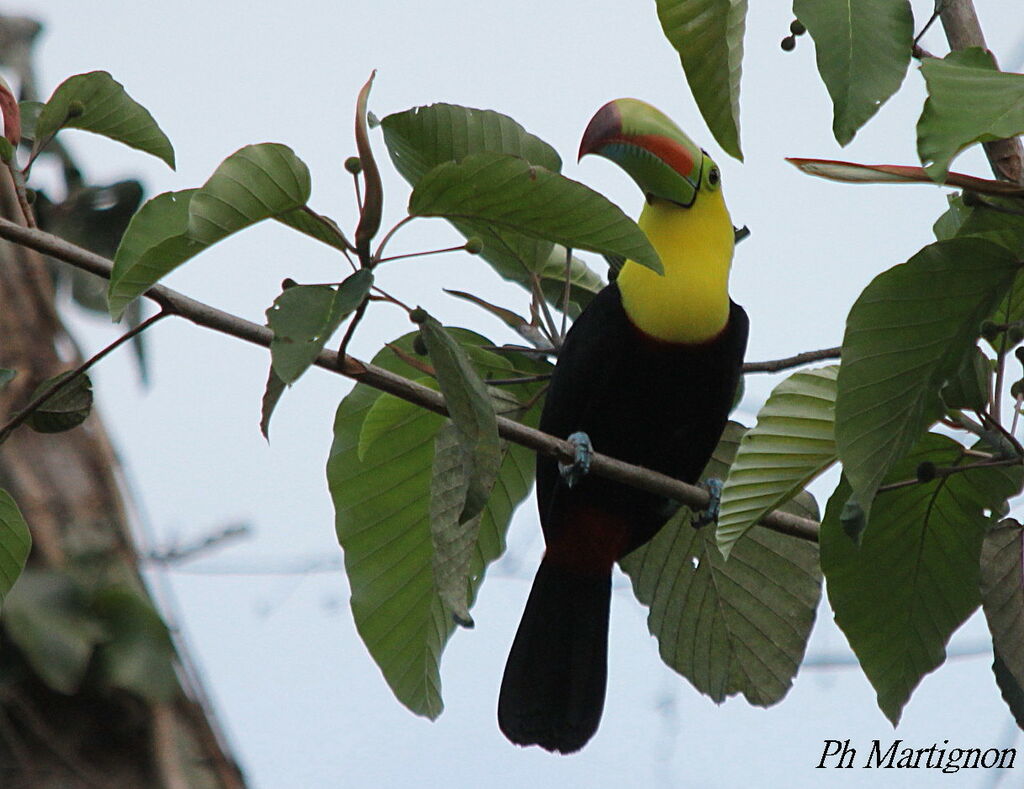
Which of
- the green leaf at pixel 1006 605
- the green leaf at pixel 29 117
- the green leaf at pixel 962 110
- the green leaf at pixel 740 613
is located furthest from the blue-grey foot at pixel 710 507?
the green leaf at pixel 29 117

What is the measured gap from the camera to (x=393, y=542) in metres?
2.17

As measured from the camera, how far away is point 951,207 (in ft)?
6.98

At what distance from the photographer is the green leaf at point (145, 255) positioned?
4.64 feet

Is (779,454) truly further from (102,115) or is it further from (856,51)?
(102,115)

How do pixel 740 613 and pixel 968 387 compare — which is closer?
pixel 968 387

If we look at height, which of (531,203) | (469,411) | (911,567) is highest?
(531,203)

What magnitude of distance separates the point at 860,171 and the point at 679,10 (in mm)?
417

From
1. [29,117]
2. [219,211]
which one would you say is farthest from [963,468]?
[29,117]

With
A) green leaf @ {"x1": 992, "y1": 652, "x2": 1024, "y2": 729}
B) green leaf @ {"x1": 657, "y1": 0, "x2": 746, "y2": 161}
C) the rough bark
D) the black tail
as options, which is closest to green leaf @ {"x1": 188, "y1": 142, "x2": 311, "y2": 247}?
green leaf @ {"x1": 657, "y1": 0, "x2": 746, "y2": 161}

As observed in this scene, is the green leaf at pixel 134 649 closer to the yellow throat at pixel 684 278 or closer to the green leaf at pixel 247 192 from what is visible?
the yellow throat at pixel 684 278

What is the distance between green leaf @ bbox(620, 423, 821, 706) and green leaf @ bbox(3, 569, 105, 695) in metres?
1.81

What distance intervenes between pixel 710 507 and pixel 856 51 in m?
0.99

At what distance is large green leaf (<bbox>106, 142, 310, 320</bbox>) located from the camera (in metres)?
1.38

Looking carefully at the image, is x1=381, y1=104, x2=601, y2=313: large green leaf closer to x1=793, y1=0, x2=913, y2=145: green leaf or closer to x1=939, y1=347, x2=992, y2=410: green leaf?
x1=793, y1=0, x2=913, y2=145: green leaf
